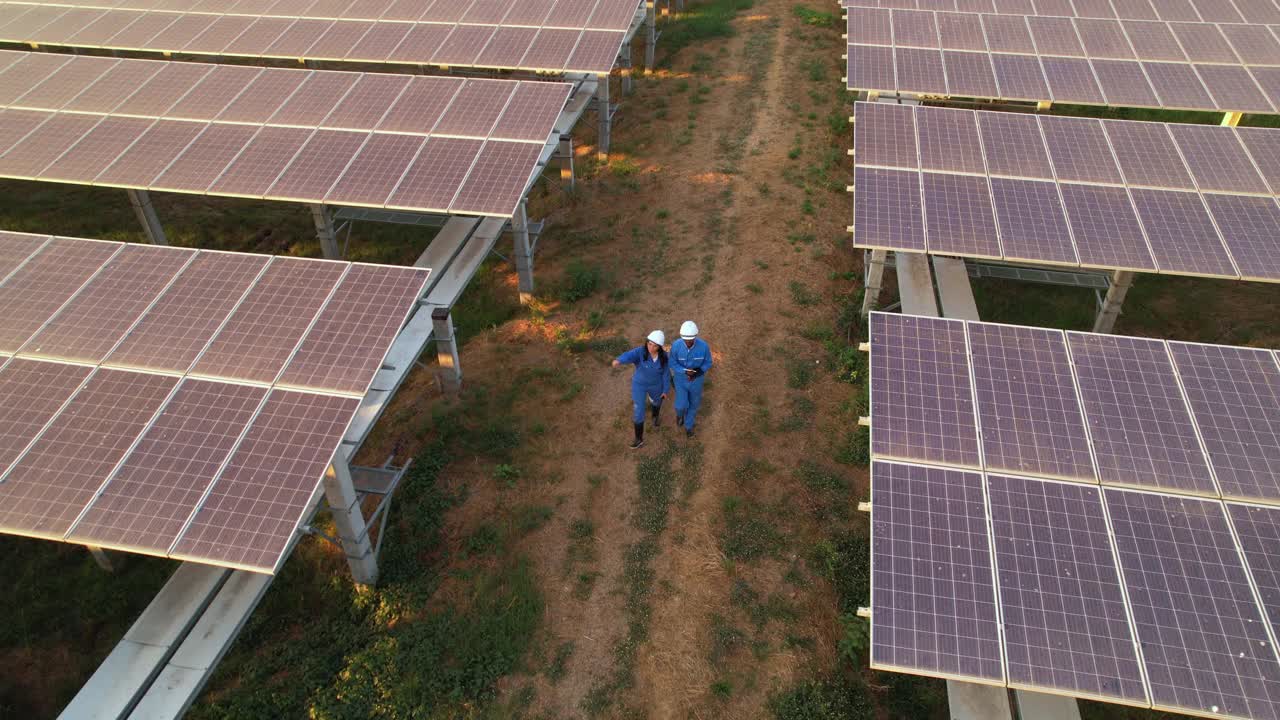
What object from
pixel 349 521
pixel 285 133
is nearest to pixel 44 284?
pixel 285 133

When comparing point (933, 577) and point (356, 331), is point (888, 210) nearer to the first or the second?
point (933, 577)

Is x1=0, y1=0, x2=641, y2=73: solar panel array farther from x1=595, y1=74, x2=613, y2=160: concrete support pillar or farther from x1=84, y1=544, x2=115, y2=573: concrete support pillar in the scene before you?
x1=84, y1=544, x2=115, y2=573: concrete support pillar

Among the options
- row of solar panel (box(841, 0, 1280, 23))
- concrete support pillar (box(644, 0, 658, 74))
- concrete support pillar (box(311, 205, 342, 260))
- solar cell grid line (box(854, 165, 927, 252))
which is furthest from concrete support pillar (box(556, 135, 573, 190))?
row of solar panel (box(841, 0, 1280, 23))

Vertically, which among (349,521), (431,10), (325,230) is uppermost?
(431,10)

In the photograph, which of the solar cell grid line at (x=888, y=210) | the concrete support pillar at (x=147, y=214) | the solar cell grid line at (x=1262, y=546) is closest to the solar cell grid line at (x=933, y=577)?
the solar cell grid line at (x=1262, y=546)

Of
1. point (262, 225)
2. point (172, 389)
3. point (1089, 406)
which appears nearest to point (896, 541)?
point (1089, 406)

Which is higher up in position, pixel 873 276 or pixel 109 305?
pixel 109 305

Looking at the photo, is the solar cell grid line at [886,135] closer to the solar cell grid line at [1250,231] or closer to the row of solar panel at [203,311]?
the solar cell grid line at [1250,231]

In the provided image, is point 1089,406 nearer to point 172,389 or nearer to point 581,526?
point 581,526
